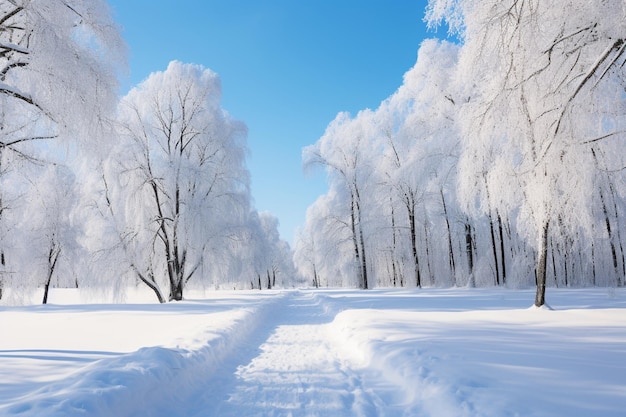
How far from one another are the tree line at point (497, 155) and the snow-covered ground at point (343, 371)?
3.28 metres

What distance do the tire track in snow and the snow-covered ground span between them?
0.02 m

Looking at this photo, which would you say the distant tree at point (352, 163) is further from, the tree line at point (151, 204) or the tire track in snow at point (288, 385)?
the tire track in snow at point (288, 385)

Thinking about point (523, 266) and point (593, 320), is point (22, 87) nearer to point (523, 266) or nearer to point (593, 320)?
point (593, 320)

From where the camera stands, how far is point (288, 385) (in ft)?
14.1

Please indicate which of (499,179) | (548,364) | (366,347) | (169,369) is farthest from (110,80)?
(499,179)

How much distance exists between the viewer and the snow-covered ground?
3.04 metres

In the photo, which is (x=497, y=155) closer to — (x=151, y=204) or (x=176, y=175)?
(x=176, y=175)

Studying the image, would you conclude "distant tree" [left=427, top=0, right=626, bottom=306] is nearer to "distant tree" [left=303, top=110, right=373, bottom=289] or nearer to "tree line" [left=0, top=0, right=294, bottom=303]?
"tree line" [left=0, top=0, right=294, bottom=303]

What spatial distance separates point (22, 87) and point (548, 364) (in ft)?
29.3

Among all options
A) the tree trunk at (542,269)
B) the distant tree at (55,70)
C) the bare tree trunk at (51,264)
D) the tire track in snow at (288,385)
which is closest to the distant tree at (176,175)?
the bare tree trunk at (51,264)

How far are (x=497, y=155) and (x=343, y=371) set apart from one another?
8230 mm

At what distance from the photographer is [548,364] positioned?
12.7 feet

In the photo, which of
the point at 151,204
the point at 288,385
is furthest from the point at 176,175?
the point at 288,385

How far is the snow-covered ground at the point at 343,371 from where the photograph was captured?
3.04m
